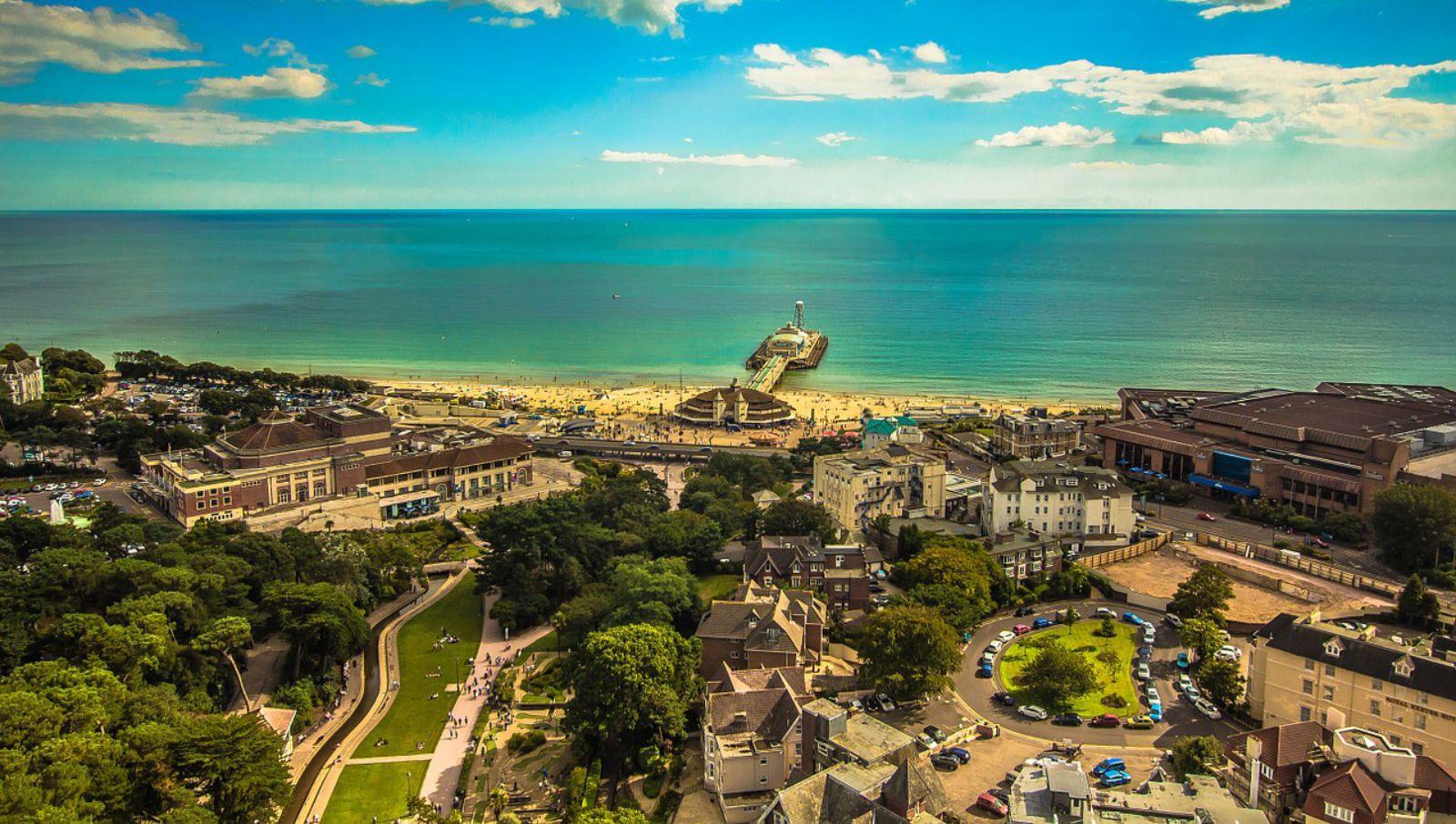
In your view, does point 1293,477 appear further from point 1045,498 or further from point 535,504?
point 535,504

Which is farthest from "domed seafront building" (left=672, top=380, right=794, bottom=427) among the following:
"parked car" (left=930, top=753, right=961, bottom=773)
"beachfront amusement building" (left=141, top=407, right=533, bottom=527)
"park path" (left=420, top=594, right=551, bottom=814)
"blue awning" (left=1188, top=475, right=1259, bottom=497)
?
"parked car" (left=930, top=753, right=961, bottom=773)

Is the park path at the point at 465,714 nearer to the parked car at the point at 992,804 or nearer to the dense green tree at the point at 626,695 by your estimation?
the dense green tree at the point at 626,695

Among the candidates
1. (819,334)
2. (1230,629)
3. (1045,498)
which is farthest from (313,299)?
(1230,629)

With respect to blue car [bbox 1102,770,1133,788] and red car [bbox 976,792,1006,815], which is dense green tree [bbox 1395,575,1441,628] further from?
red car [bbox 976,792,1006,815]

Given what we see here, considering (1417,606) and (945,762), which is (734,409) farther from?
(945,762)

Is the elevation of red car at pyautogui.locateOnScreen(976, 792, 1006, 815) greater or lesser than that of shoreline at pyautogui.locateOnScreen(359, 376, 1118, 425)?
lesser

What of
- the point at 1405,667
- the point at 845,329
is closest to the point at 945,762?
the point at 1405,667
